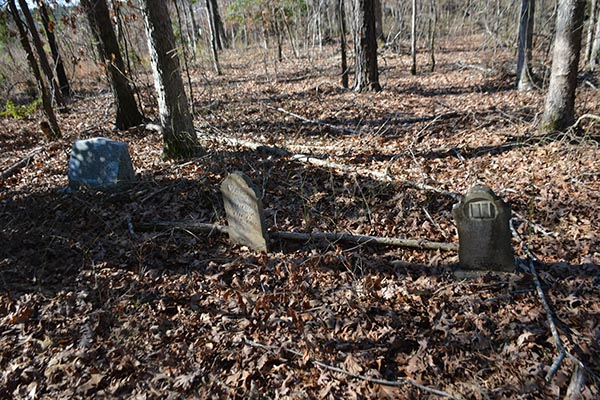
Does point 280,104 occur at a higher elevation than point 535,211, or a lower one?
higher

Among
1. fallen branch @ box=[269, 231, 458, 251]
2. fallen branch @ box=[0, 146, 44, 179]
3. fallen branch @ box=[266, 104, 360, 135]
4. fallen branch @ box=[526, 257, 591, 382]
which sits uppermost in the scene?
fallen branch @ box=[0, 146, 44, 179]

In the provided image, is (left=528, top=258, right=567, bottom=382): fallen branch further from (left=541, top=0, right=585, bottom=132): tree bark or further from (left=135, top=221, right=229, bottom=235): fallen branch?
(left=541, top=0, right=585, bottom=132): tree bark

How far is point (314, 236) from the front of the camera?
15.7ft

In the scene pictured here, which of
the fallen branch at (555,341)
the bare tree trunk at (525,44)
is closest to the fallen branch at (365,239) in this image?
the fallen branch at (555,341)

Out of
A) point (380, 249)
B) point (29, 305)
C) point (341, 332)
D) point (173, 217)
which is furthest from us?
point (173, 217)

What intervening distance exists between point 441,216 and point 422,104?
5.76 metres

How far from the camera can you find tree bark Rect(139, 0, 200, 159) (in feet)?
20.7

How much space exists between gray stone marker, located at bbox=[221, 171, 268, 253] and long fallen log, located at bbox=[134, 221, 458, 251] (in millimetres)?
256

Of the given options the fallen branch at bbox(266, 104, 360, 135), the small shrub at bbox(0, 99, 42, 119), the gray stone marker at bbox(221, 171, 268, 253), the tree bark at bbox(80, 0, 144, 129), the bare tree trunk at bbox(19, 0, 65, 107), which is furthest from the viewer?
the small shrub at bbox(0, 99, 42, 119)

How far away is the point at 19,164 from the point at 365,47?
9515 millimetres

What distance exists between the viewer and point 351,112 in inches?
386

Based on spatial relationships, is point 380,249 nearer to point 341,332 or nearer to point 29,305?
point 341,332

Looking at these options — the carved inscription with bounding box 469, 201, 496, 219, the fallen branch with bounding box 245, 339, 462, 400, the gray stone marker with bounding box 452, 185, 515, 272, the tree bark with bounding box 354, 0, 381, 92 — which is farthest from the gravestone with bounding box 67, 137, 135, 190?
the tree bark with bounding box 354, 0, 381, 92

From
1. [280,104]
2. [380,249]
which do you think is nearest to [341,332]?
[380,249]
